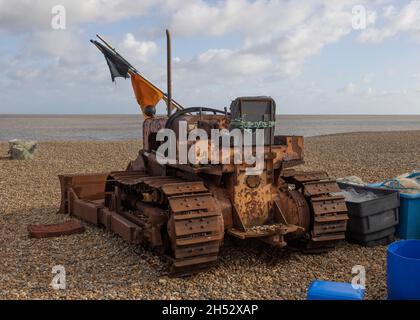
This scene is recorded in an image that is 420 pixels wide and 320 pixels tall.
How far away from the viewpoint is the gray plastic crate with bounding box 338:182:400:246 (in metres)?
6.80

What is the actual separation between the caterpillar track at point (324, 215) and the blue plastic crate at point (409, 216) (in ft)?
4.13

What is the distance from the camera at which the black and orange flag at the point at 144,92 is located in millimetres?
9617

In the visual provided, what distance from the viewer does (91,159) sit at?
19344 mm

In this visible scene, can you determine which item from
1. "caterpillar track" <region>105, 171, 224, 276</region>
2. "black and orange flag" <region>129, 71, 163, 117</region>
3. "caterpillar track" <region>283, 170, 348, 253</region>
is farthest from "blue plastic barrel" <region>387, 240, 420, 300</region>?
"black and orange flag" <region>129, 71, 163, 117</region>

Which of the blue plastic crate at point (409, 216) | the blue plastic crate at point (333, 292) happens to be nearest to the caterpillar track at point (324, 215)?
the blue plastic crate at point (409, 216)

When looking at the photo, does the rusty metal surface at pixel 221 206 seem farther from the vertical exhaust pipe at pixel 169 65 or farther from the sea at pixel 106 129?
the sea at pixel 106 129

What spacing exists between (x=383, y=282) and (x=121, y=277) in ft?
10.00

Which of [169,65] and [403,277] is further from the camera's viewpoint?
[169,65]

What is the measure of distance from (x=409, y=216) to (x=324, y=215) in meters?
1.65

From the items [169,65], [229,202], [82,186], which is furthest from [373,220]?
[82,186]

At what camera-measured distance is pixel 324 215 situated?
634 cm

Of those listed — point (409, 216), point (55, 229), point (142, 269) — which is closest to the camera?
point (142, 269)

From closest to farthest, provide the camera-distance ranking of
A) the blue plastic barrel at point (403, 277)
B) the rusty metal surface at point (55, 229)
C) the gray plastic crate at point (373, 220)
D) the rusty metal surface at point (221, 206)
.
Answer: the blue plastic barrel at point (403, 277)
the rusty metal surface at point (221, 206)
the gray plastic crate at point (373, 220)
the rusty metal surface at point (55, 229)

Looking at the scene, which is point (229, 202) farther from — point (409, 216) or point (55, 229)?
point (55, 229)
